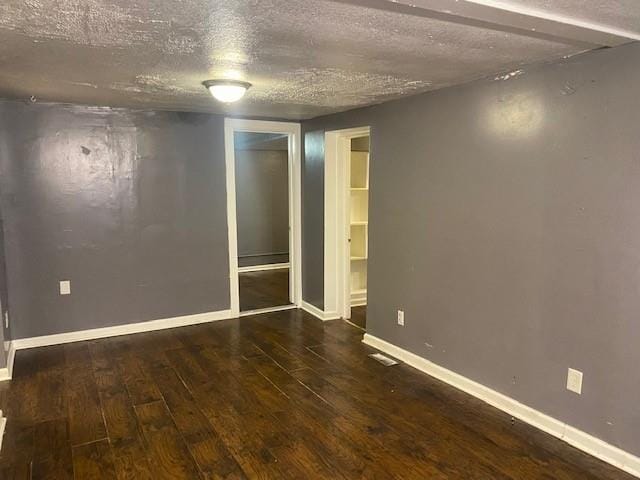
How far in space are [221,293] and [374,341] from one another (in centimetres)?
180

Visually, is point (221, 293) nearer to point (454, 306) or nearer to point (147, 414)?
point (147, 414)

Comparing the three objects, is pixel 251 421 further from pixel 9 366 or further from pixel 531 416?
pixel 9 366

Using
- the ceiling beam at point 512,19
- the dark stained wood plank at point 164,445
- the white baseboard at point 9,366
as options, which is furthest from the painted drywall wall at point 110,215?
the ceiling beam at point 512,19

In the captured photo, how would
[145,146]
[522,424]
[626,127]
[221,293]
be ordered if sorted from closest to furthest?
[626,127], [522,424], [145,146], [221,293]

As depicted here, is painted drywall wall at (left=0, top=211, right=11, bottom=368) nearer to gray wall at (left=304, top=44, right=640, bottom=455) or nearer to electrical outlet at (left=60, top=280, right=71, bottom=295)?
electrical outlet at (left=60, top=280, right=71, bottom=295)

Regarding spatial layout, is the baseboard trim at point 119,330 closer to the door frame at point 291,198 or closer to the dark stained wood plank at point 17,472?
the door frame at point 291,198

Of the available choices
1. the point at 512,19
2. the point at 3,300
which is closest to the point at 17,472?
the point at 3,300

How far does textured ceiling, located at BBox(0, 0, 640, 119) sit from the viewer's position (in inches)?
66.7

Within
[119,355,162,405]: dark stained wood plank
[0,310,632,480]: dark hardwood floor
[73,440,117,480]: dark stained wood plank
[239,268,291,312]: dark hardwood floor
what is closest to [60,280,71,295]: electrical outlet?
[0,310,632,480]: dark hardwood floor

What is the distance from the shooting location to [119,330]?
4.44m

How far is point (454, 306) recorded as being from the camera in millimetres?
3299

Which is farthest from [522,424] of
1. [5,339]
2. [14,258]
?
[14,258]

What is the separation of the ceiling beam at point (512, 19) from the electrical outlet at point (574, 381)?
174 cm

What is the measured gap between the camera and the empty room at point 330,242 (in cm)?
215
